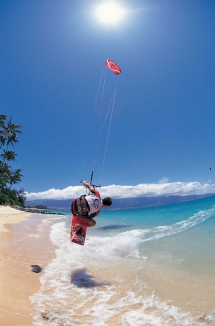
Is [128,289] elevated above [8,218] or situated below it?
above

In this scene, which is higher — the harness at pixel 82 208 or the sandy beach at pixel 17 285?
the harness at pixel 82 208

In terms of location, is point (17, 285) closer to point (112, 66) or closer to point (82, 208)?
point (82, 208)

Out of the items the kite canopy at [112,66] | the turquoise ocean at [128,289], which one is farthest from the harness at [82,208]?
the kite canopy at [112,66]

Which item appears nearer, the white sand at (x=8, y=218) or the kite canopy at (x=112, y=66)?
the kite canopy at (x=112, y=66)

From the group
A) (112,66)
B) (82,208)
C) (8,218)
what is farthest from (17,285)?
(8,218)

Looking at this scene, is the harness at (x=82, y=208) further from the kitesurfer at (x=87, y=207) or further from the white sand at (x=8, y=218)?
the white sand at (x=8, y=218)

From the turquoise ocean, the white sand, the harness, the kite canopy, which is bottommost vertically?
the white sand

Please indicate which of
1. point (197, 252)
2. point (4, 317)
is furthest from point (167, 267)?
point (4, 317)

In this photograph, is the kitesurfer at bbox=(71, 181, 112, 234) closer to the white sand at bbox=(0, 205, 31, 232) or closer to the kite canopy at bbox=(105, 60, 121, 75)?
the kite canopy at bbox=(105, 60, 121, 75)

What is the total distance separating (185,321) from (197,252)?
563cm

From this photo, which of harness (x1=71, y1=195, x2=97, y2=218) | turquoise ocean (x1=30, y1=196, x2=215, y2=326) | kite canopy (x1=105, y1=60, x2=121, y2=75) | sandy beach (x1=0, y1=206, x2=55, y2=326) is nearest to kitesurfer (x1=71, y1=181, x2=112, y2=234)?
harness (x1=71, y1=195, x2=97, y2=218)

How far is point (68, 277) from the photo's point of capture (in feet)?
20.5

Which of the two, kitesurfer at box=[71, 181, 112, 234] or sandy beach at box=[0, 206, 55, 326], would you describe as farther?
kitesurfer at box=[71, 181, 112, 234]

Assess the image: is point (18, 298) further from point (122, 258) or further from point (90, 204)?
point (122, 258)
